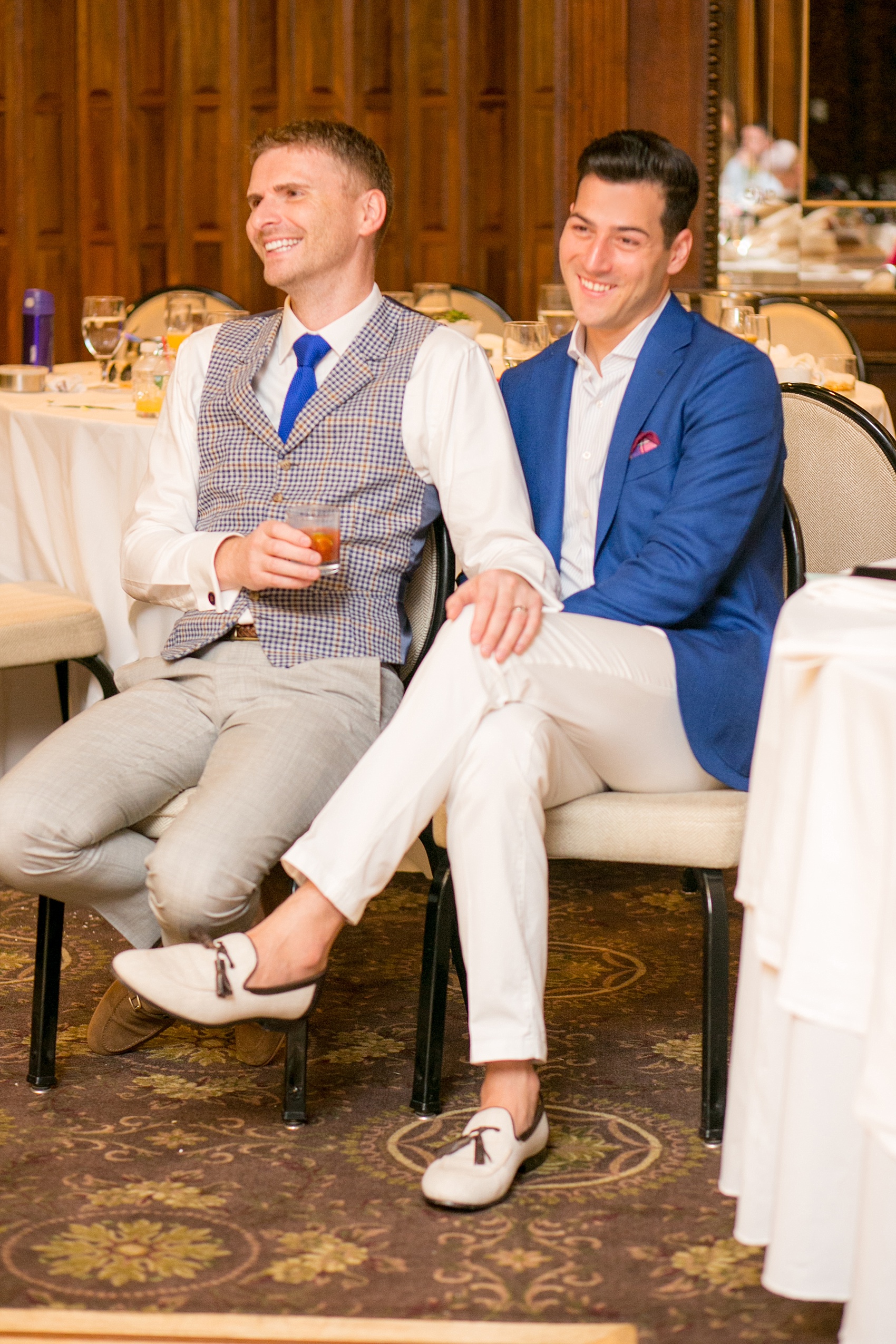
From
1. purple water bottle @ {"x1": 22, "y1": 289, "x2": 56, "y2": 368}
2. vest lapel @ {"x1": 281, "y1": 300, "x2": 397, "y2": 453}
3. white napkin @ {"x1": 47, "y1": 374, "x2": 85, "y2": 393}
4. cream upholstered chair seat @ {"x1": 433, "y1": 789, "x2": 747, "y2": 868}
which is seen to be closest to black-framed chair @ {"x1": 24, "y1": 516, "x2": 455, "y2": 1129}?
vest lapel @ {"x1": 281, "y1": 300, "x2": 397, "y2": 453}

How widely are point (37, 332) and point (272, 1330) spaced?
9.45ft

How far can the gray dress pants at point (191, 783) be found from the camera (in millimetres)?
2082

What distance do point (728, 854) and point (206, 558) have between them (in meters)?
0.87

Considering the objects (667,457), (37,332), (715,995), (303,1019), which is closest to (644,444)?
(667,457)

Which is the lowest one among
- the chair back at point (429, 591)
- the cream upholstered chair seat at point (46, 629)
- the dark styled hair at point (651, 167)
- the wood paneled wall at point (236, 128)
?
the cream upholstered chair seat at point (46, 629)

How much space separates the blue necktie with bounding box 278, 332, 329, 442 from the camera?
7.84ft

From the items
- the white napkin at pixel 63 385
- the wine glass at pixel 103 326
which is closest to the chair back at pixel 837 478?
the white napkin at pixel 63 385

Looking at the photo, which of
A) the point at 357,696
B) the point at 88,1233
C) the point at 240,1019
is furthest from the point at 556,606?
the point at 88,1233

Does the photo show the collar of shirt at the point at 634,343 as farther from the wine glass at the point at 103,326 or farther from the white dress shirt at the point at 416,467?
the wine glass at the point at 103,326

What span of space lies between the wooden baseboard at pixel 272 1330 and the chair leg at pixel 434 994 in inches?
21.2

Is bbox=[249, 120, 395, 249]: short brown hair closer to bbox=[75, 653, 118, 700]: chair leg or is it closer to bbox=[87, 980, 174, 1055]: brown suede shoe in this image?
bbox=[75, 653, 118, 700]: chair leg

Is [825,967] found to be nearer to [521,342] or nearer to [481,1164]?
[481,1164]

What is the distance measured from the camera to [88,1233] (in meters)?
1.90

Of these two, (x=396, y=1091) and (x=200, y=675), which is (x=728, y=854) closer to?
(x=396, y=1091)
